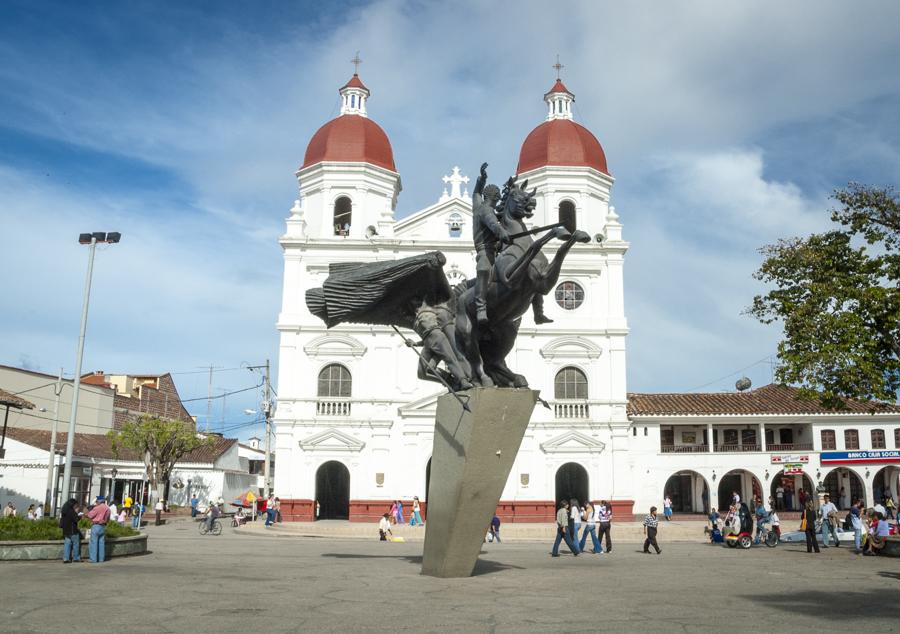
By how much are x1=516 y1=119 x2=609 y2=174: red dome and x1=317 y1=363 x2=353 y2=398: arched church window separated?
39.7 ft

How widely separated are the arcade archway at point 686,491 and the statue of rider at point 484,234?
30952mm

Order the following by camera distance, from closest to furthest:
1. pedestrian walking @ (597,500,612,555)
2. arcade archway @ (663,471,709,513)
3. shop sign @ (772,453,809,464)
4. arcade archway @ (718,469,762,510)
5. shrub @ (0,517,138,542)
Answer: shrub @ (0,517,138,542)
pedestrian walking @ (597,500,612,555)
shop sign @ (772,453,809,464)
arcade archway @ (718,469,762,510)
arcade archway @ (663,471,709,513)

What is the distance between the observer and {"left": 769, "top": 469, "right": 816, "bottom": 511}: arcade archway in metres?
38.2

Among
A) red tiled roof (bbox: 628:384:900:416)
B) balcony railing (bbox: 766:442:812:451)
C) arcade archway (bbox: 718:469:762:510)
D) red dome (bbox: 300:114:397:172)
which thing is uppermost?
red dome (bbox: 300:114:397:172)

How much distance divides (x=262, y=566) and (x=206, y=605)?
4575 mm

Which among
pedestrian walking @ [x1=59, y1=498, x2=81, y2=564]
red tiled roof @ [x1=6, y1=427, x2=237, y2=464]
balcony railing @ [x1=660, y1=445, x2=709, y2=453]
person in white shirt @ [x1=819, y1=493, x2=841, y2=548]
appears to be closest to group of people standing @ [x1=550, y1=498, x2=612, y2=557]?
person in white shirt @ [x1=819, y1=493, x2=841, y2=548]

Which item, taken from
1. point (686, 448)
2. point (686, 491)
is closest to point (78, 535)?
point (686, 448)

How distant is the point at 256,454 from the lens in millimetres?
57594

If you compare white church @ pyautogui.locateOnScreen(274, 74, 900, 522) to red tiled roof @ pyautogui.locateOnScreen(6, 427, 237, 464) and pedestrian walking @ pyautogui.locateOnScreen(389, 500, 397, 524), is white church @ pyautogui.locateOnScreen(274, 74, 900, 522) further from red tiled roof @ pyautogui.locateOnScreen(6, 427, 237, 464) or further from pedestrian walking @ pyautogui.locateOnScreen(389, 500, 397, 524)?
red tiled roof @ pyautogui.locateOnScreen(6, 427, 237, 464)

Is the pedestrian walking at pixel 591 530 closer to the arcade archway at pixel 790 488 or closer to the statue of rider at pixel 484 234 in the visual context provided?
the statue of rider at pixel 484 234

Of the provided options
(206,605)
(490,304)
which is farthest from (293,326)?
(206,605)

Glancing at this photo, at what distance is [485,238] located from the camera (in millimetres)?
11695

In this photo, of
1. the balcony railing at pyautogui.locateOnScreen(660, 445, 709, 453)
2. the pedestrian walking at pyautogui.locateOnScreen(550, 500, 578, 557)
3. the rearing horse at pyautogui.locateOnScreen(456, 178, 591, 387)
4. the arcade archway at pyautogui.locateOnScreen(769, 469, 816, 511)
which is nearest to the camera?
the rearing horse at pyautogui.locateOnScreen(456, 178, 591, 387)

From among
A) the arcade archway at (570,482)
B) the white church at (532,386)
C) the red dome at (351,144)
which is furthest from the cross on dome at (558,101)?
the arcade archway at (570,482)
